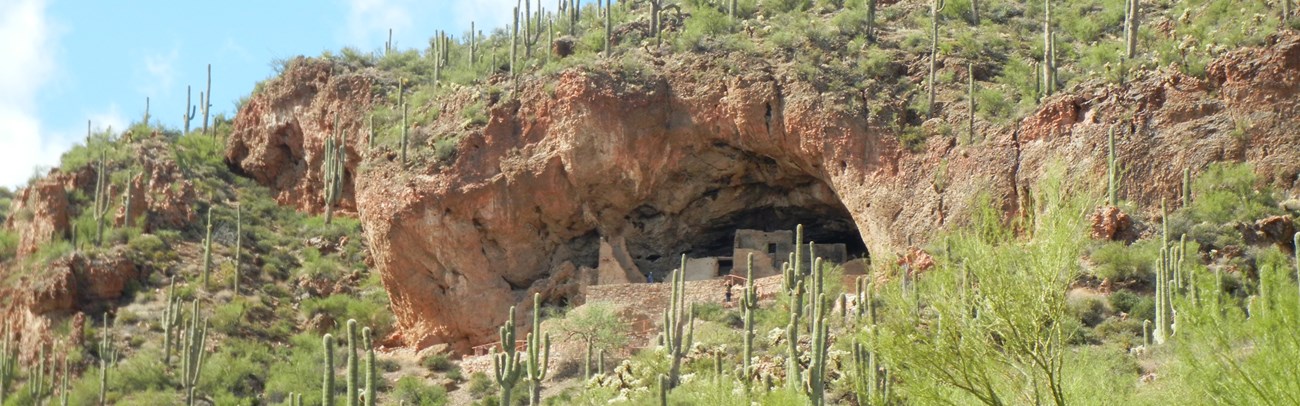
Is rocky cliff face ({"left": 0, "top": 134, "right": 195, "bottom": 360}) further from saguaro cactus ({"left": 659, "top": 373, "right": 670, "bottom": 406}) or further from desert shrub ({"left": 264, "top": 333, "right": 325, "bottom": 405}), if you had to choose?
saguaro cactus ({"left": 659, "top": 373, "right": 670, "bottom": 406})

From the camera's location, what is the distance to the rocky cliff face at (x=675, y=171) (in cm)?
3453

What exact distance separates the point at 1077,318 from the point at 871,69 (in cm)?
993

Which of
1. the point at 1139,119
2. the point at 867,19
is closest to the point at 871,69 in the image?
the point at 867,19

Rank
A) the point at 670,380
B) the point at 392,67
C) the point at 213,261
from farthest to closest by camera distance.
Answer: the point at 392,67, the point at 213,261, the point at 670,380

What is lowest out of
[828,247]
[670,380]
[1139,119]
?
[670,380]

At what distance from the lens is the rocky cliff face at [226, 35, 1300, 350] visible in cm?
3453

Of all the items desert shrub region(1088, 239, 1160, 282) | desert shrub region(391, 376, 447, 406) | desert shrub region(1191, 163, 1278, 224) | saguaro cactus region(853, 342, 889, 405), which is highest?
desert shrub region(1191, 163, 1278, 224)

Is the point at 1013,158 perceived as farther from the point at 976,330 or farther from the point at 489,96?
the point at 976,330

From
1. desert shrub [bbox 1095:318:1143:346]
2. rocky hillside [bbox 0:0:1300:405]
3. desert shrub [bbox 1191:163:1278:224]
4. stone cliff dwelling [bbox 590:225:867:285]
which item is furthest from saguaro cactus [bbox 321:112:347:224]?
desert shrub [bbox 1191:163:1278:224]

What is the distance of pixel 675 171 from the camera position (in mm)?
39906

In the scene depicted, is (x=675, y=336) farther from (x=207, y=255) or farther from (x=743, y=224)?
(x=207, y=255)

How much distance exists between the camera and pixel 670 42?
135 ft

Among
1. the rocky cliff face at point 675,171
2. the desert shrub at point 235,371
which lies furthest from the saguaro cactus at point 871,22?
the desert shrub at point 235,371

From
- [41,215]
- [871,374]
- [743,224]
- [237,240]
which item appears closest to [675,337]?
[871,374]
